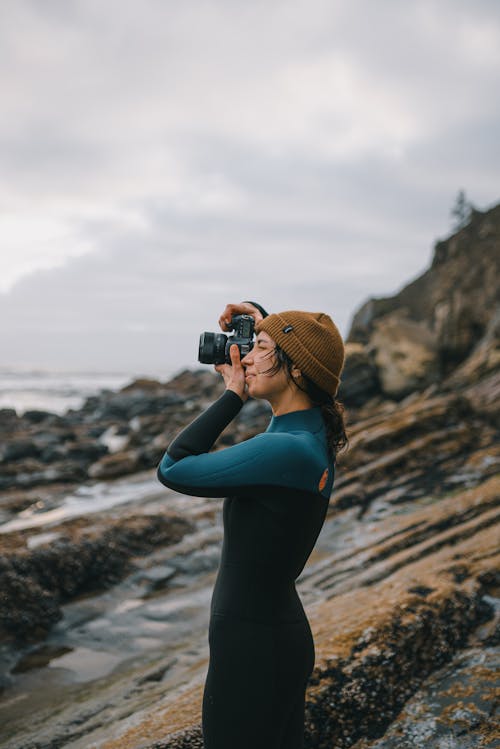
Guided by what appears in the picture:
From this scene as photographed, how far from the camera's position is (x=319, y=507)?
92.9 inches

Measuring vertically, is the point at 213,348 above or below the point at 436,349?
above

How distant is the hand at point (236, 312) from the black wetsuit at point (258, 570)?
586 mm

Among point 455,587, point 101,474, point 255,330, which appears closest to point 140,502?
point 101,474

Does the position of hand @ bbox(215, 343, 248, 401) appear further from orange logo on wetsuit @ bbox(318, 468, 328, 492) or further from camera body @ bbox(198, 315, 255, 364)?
orange logo on wetsuit @ bbox(318, 468, 328, 492)

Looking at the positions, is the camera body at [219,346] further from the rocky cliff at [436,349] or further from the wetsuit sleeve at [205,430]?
the rocky cliff at [436,349]

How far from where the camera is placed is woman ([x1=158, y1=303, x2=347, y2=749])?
2201 millimetres

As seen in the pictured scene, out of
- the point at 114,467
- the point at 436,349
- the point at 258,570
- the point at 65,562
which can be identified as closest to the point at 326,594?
→ the point at 65,562

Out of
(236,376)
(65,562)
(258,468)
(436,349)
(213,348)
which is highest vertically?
(213,348)

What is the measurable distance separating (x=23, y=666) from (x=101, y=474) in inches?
411

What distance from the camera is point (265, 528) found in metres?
2.26

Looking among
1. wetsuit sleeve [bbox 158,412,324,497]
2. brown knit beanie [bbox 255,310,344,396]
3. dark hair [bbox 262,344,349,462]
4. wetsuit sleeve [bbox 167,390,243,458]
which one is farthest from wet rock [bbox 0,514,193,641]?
brown knit beanie [bbox 255,310,344,396]

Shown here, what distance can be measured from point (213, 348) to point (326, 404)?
1.90 feet

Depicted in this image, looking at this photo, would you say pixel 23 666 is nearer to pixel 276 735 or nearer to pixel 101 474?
pixel 276 735

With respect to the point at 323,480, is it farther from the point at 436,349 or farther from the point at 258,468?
the point at 436,349
